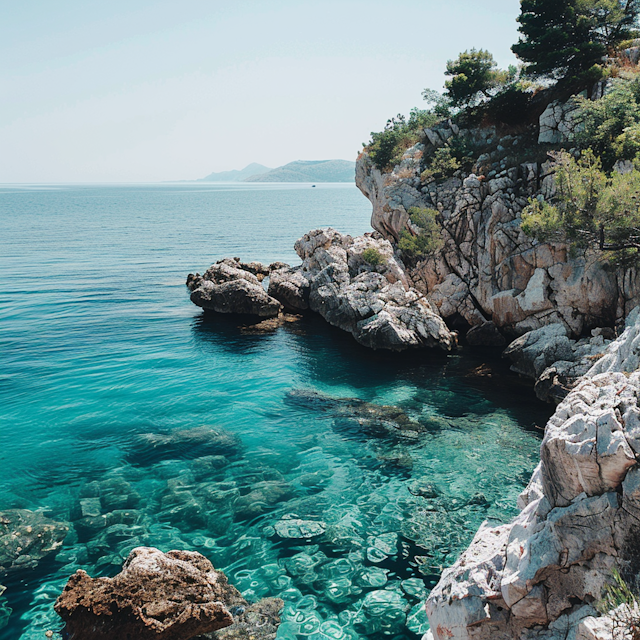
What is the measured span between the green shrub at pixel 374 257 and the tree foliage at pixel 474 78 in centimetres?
1821

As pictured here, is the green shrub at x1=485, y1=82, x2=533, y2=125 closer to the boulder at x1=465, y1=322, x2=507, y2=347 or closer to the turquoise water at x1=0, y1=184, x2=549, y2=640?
the boulder at x1=465, y1=322, x2=507, y2=347

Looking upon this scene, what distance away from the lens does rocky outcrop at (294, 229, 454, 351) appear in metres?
33.1

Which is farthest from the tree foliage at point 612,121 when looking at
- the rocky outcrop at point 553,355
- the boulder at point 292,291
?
the boulder at point 292,291

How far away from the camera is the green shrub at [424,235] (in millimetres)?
37719

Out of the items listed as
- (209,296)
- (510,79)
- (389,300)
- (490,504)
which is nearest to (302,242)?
(209,296)

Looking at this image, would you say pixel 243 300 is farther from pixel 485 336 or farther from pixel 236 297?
pixel 485 336

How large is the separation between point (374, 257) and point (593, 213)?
15698 millimetres

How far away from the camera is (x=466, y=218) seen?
37.1 m

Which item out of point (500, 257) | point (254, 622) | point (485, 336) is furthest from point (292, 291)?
point (254, 622)

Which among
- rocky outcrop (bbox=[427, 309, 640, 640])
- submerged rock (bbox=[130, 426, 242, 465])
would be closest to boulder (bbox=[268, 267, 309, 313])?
submerged rock (bbox=[130, 426, 242, 465])

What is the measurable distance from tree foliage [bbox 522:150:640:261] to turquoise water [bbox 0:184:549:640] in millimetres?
8546

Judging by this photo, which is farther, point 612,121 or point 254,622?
point 612,121

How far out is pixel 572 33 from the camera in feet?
127

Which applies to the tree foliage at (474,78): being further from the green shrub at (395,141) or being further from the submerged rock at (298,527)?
the submerged rock at (298,527)
